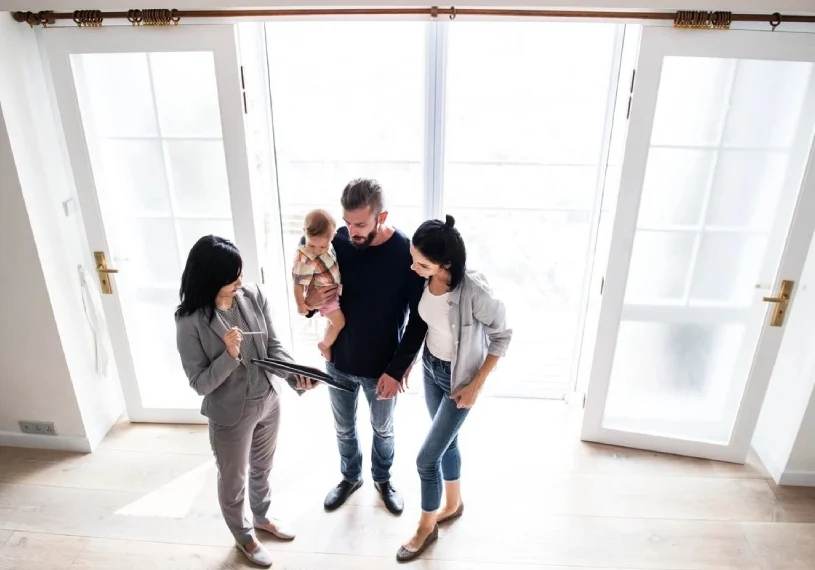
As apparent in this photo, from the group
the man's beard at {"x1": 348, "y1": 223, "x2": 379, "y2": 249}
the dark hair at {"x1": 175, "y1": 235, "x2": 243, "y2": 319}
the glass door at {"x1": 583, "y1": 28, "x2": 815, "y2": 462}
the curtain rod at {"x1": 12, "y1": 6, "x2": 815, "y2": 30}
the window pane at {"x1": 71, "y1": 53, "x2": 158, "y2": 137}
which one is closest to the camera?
the dark hair at {"x1": 175, "y1": 235, "x2": 243, "y2": 319}

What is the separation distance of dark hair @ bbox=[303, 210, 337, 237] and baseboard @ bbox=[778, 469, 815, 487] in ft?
7.49

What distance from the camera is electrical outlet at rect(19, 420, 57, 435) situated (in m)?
2.76

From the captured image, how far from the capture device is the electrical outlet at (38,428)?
276cm

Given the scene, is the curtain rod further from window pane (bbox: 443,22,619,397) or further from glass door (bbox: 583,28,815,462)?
window pane (bbox: 443,22,619,397)

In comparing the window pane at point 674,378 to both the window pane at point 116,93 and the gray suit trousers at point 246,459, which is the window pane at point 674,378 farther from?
the window pane at point 116,93

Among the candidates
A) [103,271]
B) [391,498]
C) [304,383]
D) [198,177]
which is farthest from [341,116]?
[391,498]

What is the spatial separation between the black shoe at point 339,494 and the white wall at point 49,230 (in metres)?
1.22

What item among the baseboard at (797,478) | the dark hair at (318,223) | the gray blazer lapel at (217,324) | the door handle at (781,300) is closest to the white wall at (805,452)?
the baseboard at (797,478)

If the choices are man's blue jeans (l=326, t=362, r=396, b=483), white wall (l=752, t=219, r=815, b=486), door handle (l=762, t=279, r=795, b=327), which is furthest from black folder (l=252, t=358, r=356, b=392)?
white wall (l=752, t=219, r=815, b=486)

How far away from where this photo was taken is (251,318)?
6.42 feet

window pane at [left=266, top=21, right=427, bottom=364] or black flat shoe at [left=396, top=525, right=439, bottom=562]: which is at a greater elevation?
window pane at [left=266, top=21, right=427, bottom=364]

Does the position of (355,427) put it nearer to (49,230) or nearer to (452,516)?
(452,516)

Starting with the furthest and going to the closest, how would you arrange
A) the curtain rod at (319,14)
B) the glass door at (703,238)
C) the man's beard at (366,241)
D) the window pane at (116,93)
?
the window pane at (116,93), the glass door at (703,238), the curtain rod at (319,14), the man's beard at (366,241)

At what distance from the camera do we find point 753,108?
2.23 meters
